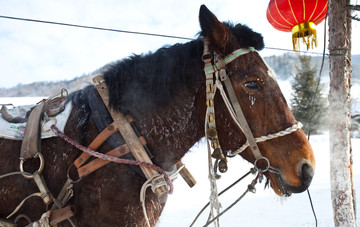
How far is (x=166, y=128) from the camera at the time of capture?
5.50ft

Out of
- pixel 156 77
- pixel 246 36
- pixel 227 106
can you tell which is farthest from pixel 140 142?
pixel 246 36

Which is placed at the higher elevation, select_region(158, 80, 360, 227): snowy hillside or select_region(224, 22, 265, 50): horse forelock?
select_region(224, 22, 265, 50): horse forelock

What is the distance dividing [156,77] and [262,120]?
83 cm

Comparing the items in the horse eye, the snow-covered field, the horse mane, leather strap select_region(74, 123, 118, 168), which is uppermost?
the horse mane

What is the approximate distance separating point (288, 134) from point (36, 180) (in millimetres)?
1719

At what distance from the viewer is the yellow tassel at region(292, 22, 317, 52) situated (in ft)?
9.86

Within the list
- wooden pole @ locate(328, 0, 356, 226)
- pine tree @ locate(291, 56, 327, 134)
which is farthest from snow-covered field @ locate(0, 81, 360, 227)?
pine tree @ locate(291, 56, 327, 134)

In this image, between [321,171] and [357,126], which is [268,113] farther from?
[357,126]

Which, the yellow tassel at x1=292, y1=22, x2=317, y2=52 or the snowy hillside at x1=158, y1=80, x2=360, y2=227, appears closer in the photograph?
the yellow tassel at x1=292, y1=22, x2=317, y2=52

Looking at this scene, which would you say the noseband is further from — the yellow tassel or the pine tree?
the pine tree

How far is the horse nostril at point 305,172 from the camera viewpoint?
146 cm

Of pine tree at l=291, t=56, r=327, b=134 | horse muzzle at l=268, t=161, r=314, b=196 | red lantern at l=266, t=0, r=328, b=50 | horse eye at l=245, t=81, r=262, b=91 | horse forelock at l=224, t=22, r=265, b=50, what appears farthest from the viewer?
pine tree at l=291, t=56, r=327, b=134

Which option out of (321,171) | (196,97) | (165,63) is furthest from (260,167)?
(321,171)

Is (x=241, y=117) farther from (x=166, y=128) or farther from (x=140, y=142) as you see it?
(x=140, y=142)
